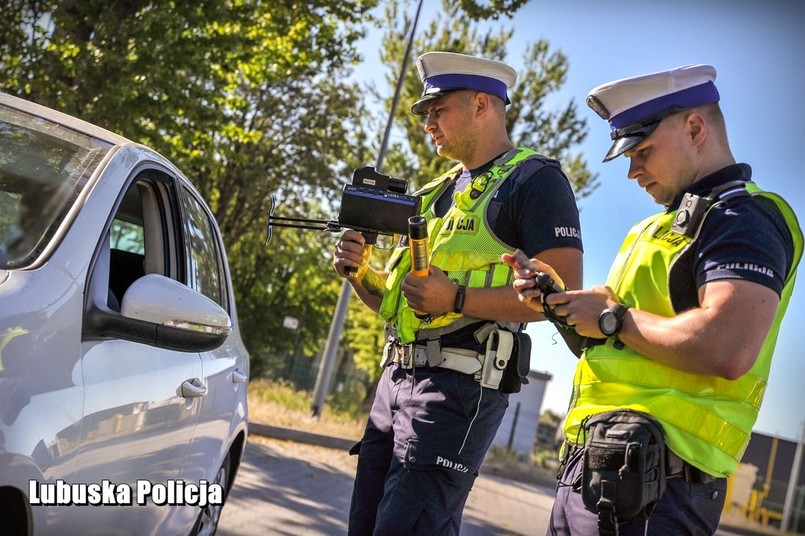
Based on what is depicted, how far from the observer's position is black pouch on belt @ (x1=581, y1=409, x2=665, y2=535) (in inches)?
96.6

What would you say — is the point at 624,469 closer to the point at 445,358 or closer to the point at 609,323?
the point at 609,323

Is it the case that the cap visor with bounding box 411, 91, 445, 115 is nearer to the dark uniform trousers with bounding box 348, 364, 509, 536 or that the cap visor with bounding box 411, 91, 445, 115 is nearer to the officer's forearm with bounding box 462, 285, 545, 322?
the officer's forearm with bounding box 462, 285, 545, 322

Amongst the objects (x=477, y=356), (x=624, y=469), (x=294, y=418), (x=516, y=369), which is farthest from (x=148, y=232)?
(x=294, y=418)

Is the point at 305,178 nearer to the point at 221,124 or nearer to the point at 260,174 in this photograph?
the point at 260,174

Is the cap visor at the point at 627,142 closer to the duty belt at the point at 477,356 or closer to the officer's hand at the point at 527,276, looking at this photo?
the officer's hand at the point at 527,276

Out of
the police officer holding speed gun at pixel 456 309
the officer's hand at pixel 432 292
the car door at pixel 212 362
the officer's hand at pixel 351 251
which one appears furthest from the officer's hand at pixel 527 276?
the car door at pixel 212 362

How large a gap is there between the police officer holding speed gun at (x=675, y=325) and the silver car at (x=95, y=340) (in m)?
1.17

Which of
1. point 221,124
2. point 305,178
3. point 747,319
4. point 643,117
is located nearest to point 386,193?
point 643,117

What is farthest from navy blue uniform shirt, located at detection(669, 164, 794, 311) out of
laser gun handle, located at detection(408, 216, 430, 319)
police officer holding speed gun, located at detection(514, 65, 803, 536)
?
laser gun handle, located at detection(408, 216, 430, 319)

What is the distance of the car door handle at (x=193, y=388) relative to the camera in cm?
357

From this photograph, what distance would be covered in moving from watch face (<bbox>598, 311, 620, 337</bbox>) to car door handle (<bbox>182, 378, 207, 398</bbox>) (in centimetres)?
164

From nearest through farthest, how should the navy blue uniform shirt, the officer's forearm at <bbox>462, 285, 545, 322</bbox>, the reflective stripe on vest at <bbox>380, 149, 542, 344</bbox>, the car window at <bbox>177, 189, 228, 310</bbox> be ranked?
the navy blue uniform shirt → the officer's forearm at <bbox>462, 285, 545, 322</bbox> → the reflective stripe on vest at <bbox>380, 149, 542, 344</bbox> → the car window at <bbox>177, 189, 228, 310</bbox>

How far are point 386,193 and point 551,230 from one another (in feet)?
1.94

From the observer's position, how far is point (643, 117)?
9.09ft
